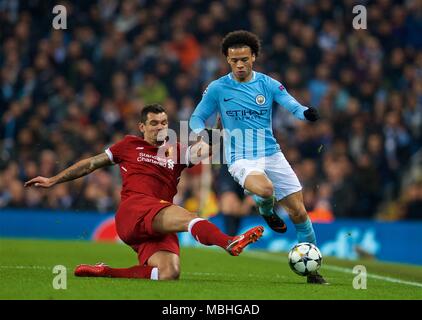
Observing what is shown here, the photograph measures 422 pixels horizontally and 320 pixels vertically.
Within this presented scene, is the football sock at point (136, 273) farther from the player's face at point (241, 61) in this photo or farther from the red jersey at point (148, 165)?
the player's face at point (241, 61)

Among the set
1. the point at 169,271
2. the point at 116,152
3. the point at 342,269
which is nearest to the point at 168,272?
the point at 169,271

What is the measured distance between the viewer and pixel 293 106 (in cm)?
870

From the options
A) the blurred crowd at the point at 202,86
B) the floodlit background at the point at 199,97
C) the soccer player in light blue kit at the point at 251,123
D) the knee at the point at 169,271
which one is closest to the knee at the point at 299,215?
the soccer player in light blue kit at the point at 251,123

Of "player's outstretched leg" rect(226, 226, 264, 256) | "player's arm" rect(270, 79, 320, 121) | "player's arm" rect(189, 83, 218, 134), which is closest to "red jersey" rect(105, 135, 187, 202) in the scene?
"player's arm" rect(189, 83, 218, 134)

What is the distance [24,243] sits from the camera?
14422 millimetres

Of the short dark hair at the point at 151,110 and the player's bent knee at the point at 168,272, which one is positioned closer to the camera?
the player's bent knee at the point at 168,272

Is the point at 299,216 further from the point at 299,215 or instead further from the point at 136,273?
the point at 136,273

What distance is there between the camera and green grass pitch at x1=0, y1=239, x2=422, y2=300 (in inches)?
281

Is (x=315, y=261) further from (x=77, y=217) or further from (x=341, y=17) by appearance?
(x=341, y=17)

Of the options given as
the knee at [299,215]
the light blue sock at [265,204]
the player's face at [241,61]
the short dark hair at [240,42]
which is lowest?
the knee at [299,215]

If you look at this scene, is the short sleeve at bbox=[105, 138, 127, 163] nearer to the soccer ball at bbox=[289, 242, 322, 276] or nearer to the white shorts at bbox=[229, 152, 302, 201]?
the white shorts at bbox=[229, 152, 302, 201]

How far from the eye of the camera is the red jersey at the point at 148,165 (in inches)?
343
